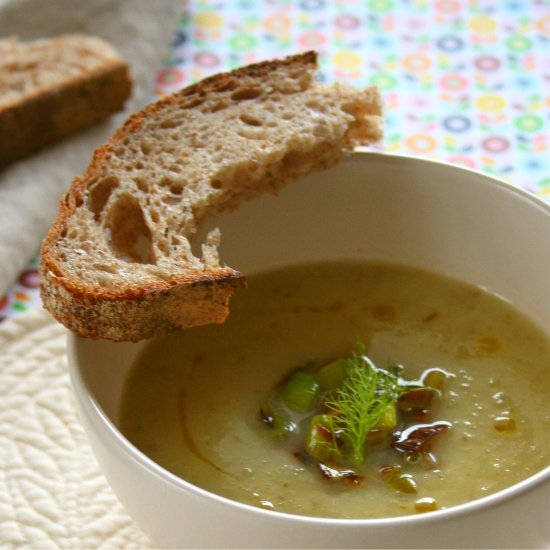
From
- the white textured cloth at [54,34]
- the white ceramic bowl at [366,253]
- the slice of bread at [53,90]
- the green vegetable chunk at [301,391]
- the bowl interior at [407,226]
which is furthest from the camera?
the slice of bread at [53,90]

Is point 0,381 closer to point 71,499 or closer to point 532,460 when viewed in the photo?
point 71,499

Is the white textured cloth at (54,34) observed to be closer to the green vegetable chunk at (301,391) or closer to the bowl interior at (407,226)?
the bowl interior at (407,226)

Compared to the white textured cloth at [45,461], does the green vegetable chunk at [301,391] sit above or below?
above

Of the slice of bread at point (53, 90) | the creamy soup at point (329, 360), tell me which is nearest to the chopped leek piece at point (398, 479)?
the creamy soup at point (329, 360)

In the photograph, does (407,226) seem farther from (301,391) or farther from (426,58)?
(426,58)

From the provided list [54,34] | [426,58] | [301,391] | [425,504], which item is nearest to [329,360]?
[301,391]

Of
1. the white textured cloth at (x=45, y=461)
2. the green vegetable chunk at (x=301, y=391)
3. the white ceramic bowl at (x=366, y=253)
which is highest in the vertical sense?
the white ceramic bowl at (x=366, y=253)

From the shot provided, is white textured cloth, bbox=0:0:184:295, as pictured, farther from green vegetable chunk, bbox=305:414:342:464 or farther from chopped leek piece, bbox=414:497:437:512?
chopped leek piece, bbox=414:497:437:512
